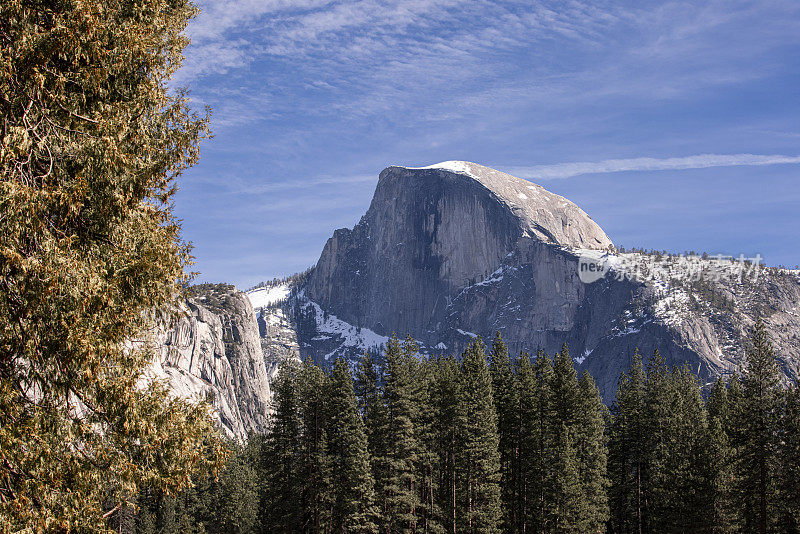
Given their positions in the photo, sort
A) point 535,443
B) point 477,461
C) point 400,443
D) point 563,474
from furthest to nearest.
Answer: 1. point 535,443
2. point 563,474
3. point 477,461
4. point 400,443

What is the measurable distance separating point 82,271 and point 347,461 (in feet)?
115

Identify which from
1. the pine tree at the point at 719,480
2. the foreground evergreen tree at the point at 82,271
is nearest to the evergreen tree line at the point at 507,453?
the pine tree at the point at 719,480

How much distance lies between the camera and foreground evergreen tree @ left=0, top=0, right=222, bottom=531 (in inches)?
332

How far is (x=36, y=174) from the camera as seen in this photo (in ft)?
30.0

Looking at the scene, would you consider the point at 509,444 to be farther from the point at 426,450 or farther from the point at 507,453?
the point at 426,450

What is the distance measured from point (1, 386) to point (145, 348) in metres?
1.94

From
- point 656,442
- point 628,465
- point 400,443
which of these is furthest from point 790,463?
point 400,443

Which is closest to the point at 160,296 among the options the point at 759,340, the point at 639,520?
the point at 759,340

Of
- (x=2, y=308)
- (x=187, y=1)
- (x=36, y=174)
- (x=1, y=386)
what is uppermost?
(x=187, y=1)

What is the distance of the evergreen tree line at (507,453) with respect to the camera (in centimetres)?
4256

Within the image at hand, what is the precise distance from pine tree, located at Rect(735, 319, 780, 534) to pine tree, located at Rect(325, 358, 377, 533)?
936 inches

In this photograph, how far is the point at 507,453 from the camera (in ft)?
172

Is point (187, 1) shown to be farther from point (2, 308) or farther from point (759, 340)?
point (759, 340)

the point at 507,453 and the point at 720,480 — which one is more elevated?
the point at 507,453
